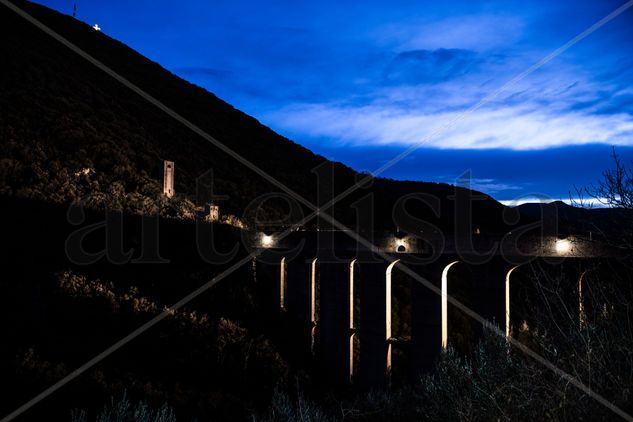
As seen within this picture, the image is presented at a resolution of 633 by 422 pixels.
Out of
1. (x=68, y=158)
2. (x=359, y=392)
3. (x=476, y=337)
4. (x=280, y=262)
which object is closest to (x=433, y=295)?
(x=476, y=337)

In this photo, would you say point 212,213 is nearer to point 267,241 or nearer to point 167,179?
point 167,179

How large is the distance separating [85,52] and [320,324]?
45.8 meters

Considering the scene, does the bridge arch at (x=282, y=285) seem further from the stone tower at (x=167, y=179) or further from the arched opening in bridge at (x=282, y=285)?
the stone tower at (x=167, y=179)

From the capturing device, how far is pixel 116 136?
3447 cm

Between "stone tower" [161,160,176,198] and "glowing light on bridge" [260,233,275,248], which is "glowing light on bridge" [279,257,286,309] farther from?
"stone tower" [161,160,176,198]

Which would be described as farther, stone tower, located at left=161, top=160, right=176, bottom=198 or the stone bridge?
stone tower, located at left=161, top=160, right=176, bottom=198

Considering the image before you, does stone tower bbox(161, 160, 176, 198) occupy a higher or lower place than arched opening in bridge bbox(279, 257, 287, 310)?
higher

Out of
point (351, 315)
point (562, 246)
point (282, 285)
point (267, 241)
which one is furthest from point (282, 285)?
point (562, 246)

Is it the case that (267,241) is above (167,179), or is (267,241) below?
below

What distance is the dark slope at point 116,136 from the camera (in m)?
25.7

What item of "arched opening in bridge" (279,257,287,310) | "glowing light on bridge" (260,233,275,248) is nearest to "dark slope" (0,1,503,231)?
"glowing light on bridge" (260,233,275,248)

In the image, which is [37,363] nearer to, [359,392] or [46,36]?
[359,392]

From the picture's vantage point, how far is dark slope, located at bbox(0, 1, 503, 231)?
25.7 meters

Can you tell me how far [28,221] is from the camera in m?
20.4
